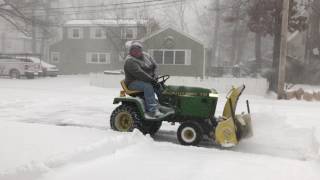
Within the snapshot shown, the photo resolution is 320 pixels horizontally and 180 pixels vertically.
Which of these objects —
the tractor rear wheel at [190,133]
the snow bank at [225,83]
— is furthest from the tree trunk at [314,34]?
the tractor rear wheel at [190,133]

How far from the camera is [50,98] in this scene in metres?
20.7

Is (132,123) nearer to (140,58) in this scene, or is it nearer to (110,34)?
(140,58)

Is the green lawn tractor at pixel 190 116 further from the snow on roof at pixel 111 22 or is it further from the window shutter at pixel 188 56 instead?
the snow on roof at pixel 111 22

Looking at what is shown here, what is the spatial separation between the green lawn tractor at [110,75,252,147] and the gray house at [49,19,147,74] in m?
37.4

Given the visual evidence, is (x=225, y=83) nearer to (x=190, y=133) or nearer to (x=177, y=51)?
(x=177, y=51)

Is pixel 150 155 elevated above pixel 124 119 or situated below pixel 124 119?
below

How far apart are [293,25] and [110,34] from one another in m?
23.3

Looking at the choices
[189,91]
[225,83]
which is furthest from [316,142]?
[225,83]

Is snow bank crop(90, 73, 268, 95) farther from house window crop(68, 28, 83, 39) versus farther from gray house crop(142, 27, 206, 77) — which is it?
house window crop(68, 28, 83, 39)

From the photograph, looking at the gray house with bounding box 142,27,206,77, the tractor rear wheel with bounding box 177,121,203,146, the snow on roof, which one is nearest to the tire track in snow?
the tractor rear wheel with bounding box 177,121,203,146

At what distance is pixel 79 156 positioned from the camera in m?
8.05

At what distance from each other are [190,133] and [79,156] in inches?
129

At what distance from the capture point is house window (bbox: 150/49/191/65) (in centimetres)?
4206


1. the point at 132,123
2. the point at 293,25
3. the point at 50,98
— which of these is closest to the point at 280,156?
the point at 132,123
